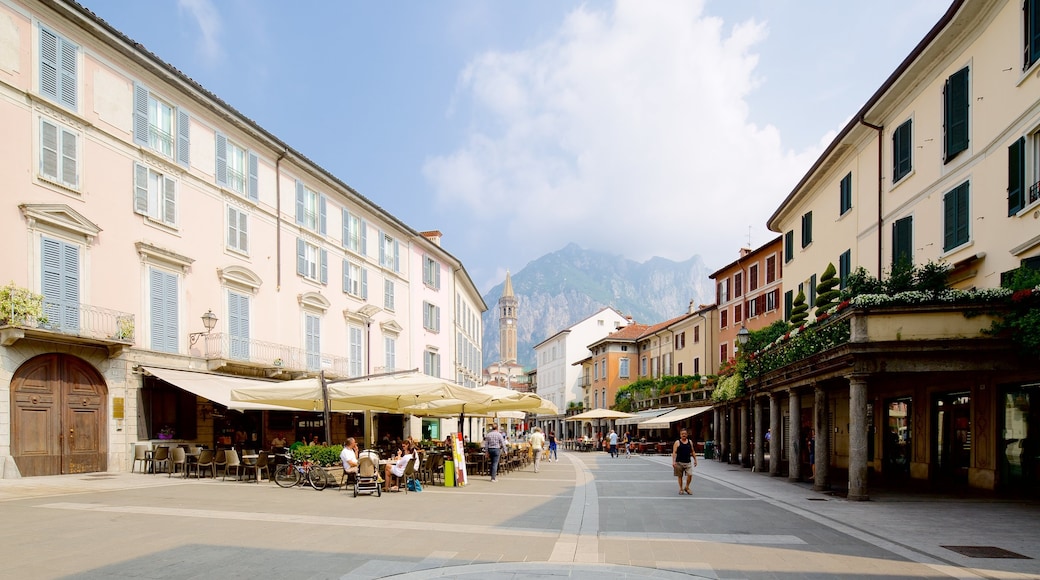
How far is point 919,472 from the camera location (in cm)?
2045

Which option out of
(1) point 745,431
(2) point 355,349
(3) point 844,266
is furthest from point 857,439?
(2) point 355,349

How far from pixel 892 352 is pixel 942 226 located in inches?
202

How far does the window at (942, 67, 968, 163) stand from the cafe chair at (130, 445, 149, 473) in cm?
2234

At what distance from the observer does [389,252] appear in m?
41.1

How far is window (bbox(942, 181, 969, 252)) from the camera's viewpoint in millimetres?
16547

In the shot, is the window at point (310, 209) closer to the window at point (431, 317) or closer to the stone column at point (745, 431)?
the window at point (431, 317)

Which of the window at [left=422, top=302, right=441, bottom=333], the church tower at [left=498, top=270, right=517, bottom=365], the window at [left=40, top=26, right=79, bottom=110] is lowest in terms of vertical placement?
the church tower at [left=498, top=270, right=517, bottom=365]

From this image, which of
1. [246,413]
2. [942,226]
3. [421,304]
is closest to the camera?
[942,226]

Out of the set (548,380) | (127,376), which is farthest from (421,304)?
(548,380)

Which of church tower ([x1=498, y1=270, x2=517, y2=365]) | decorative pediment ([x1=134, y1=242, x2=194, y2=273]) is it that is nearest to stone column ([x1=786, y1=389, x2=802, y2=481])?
decorative pediment ([x1=134, y1=242, x2=194, y2=273])

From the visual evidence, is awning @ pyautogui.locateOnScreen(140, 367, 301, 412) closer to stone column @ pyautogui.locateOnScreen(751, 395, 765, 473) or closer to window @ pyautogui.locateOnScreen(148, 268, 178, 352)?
window @ pyautogui.locateOnScreen(148, 268, 178, 352)

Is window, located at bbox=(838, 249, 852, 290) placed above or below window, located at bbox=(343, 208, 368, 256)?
below

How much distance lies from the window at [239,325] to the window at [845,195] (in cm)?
2131

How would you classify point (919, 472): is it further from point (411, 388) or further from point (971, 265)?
point (411, 388)
